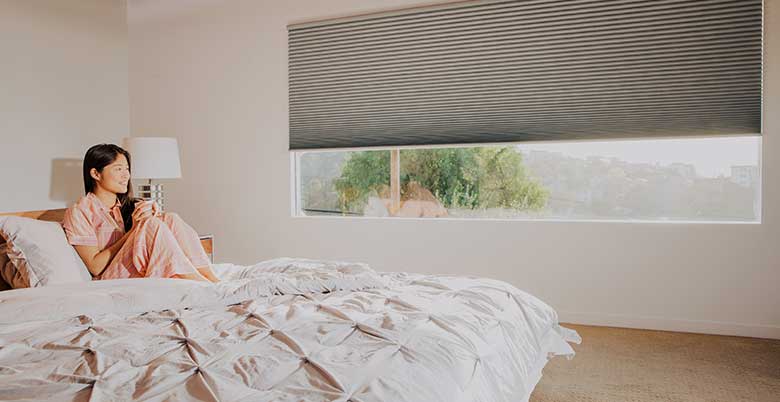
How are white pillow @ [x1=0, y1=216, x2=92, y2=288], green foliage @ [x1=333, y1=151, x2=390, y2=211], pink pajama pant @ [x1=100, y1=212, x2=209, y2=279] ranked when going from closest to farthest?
1. white pillow @ [x1=0, y1=216, x2=92, y2=288]
2. pink pajama pant @ [x1=100, y1=212, x2=209, y2=279]
3. green foliage @ [x1=333, y1=151, x2=390, y2=211]

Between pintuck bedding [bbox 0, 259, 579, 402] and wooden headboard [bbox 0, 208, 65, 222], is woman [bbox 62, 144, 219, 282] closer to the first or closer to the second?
pintuck bedding [bbox 0, 259, 579, 402]

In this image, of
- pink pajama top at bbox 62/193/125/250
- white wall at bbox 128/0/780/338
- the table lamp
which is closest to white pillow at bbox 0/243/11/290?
pink pajama top at bbox 62/193/125/250

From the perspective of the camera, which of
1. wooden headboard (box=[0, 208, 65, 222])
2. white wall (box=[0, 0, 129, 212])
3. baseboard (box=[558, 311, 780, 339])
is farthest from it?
white wall (box=[0, 0, 129, 212])

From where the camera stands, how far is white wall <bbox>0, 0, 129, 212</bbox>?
366cm

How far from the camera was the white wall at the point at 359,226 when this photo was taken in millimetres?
3584

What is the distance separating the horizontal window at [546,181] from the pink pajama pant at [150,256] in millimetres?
1934

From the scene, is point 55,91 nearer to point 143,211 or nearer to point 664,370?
point 143,211

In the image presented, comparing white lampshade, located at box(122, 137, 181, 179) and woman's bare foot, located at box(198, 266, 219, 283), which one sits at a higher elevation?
white lampshade, located at box(122, 137, 181, 179)

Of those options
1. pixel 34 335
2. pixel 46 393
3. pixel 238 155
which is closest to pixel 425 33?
pixel 238 155

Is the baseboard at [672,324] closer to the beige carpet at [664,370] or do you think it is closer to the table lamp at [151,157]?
the beige carpet at [664,370]

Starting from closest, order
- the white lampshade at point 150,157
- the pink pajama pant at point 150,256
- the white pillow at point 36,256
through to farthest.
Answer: the white pillow at point 36,256 → the pink pajama pant at point 150,256 → the white lampshade at point 150,157

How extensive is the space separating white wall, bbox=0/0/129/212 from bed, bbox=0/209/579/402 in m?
1.90

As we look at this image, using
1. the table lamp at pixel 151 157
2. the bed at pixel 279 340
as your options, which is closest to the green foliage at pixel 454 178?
the table lamp at pixel 151 157

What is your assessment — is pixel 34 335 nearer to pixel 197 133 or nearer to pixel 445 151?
pixel 445 151
